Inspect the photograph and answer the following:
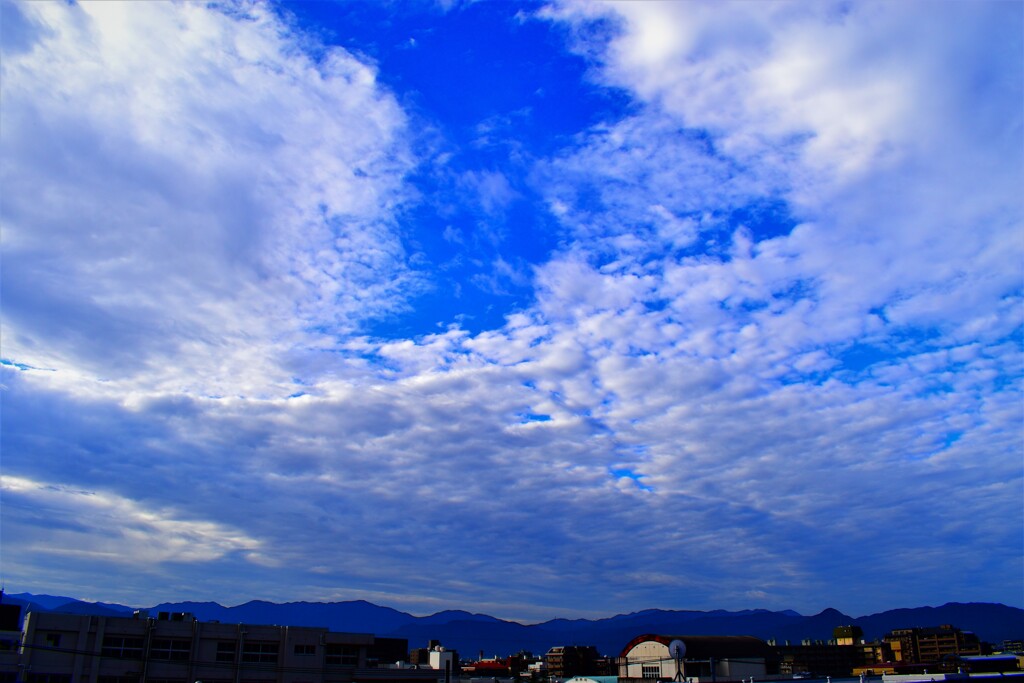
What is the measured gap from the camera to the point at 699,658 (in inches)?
5669

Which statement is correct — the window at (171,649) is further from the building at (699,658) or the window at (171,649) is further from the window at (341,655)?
the building at (699,658)

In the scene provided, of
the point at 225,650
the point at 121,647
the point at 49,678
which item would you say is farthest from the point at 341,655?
the point at 49,678

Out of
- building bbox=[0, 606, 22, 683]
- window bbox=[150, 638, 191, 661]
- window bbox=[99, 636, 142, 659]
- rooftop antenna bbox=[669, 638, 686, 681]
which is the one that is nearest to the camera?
building bbox=[0, 606, 22, 683]

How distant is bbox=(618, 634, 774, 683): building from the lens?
13950cm

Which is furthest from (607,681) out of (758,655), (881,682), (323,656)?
(758,655)

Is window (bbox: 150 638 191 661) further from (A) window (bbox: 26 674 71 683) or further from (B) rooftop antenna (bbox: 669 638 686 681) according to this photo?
(B) rooftop antenna (bbox: 669 638 686 681)

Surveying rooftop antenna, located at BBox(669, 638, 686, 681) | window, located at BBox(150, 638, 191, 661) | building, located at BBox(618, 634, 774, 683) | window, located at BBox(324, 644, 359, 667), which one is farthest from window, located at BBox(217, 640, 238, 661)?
building, located at BBox(618, 634, 774, 683)

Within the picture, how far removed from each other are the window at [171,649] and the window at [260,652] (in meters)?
6.59

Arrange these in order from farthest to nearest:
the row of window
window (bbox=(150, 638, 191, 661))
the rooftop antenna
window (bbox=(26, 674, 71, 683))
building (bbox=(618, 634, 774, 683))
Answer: building (bbox=(618, 634, 774, 683)) → the rooftop antenna → window (bbox=(150, 638, 191, 661)) → the row of window → window (bbox=(26, 674, 71, 683))

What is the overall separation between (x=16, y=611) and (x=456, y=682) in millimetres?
69156

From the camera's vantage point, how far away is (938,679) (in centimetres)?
6700

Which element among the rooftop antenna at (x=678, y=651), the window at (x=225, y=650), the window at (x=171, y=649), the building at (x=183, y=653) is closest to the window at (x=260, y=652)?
the building at (x=183, y=653)

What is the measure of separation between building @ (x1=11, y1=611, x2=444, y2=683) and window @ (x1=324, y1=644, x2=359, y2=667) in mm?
122

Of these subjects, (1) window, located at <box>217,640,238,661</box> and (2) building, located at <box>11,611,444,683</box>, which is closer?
(2) building, located at <box>11,611,444,683</box>
